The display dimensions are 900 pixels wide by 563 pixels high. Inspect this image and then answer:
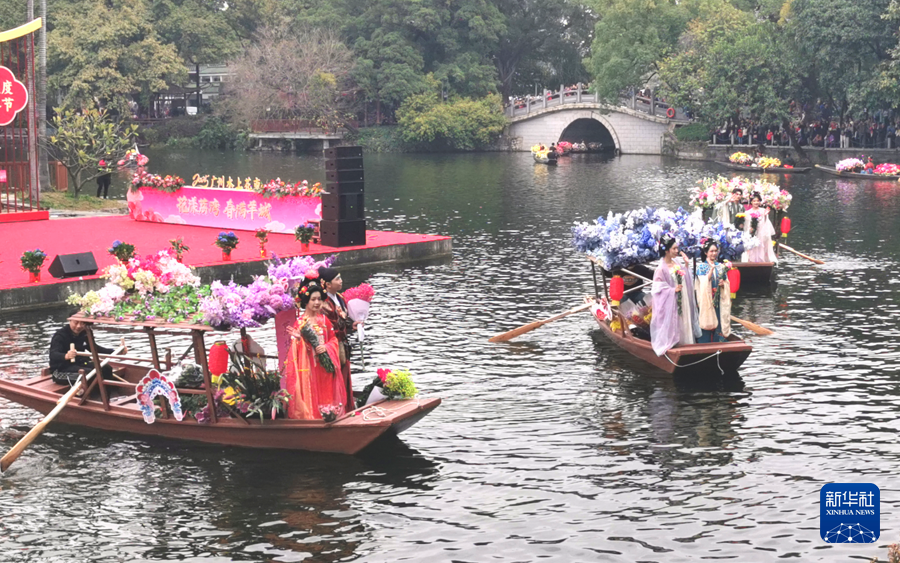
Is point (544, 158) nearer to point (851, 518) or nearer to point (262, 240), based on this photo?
point (262, 240)

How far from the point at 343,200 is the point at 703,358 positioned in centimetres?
1561

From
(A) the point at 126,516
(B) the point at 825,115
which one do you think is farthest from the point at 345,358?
(B) the point at 825,115

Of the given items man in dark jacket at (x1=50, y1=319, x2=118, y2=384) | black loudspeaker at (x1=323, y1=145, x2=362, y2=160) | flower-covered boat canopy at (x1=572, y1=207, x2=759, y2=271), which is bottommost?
man in dark jacket at (x1=50, y1=319, x2=118, y2=384)

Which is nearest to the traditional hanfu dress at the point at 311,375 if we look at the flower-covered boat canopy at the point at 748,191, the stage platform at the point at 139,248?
the stage platform at the point at 139,248

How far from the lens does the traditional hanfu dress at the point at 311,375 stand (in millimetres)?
15266

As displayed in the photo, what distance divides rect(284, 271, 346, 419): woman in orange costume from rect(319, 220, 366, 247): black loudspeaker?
56.6ft

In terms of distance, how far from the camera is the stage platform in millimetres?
26562

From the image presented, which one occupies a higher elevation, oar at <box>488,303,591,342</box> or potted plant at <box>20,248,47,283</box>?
potted plant at <box>20,248,47,283</box>

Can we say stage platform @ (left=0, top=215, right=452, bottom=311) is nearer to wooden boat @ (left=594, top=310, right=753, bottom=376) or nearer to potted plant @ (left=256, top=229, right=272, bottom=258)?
potted plant @ (left=256, top=229, right=272, bottom=258)

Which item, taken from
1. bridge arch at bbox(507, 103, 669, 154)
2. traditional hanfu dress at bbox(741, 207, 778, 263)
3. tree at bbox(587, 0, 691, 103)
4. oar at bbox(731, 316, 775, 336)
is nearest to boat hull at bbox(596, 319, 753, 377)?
oar at bbox(731, 316, 775, 336)

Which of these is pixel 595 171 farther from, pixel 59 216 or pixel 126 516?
pixel 126 516

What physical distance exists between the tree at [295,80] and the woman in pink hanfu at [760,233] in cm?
6368

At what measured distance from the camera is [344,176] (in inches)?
1284

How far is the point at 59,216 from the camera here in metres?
40.8
